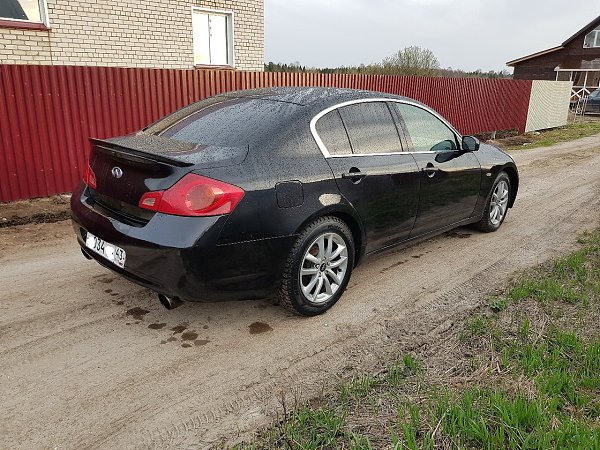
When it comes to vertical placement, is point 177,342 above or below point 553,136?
below

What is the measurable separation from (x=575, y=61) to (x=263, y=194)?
45.2 m

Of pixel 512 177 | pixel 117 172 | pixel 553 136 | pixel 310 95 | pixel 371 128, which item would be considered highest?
pixel 310 95

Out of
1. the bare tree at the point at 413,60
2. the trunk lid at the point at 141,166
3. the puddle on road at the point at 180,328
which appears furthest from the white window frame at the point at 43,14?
the bare tree at the point at 413,60

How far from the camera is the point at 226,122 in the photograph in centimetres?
348

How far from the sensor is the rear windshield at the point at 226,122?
10.7 feet

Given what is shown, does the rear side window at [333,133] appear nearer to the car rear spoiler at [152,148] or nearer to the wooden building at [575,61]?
the car rear spoiler at [152,148]

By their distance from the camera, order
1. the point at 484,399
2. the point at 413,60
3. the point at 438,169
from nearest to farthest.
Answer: the point at 484,399 < the point at 438,169 < the point at 413,60

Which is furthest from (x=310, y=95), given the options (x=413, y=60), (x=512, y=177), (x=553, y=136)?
(x=413, y=60)

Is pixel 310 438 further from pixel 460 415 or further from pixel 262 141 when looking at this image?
pixel 262 141

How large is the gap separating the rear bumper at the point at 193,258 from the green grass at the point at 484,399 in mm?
892

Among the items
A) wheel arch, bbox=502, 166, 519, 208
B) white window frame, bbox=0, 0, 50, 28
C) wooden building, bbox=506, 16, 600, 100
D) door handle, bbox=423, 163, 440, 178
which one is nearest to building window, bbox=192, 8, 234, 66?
white window frame, bbox=0, 0, 50, 28

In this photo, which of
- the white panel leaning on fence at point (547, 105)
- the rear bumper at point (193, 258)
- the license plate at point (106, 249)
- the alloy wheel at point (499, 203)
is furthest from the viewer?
the white panel leaning on fence at point (547, 105)

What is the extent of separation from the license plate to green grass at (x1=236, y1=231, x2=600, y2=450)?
147 cm

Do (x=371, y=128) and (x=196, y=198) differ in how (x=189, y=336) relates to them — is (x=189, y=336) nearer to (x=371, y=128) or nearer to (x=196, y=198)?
(x=196, y=198)
